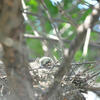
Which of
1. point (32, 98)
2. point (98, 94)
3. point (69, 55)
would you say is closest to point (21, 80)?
point (32, 98)

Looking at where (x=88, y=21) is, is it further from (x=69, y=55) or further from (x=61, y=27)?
(x=61, y=27)

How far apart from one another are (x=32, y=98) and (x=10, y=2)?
36 cm

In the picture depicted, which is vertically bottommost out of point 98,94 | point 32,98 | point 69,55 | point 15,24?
point 98,94

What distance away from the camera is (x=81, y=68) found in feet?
5.24

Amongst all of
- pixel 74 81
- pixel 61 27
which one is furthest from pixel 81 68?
pixel 61 27

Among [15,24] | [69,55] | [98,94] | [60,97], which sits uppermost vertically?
[15,24]

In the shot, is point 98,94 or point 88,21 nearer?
point 88,21

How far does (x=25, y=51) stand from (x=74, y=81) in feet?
2.65

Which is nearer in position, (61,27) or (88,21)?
(88,21)

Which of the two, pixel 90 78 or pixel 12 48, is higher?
pixel 12 48

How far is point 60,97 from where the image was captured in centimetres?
138

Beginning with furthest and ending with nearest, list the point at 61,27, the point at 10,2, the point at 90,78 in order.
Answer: the point at 61,27, the point at 90,78, the point at 10,2

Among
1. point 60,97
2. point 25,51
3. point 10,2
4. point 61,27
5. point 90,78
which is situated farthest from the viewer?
point 61,27

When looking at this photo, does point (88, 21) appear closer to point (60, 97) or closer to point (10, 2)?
point (10, 2)
